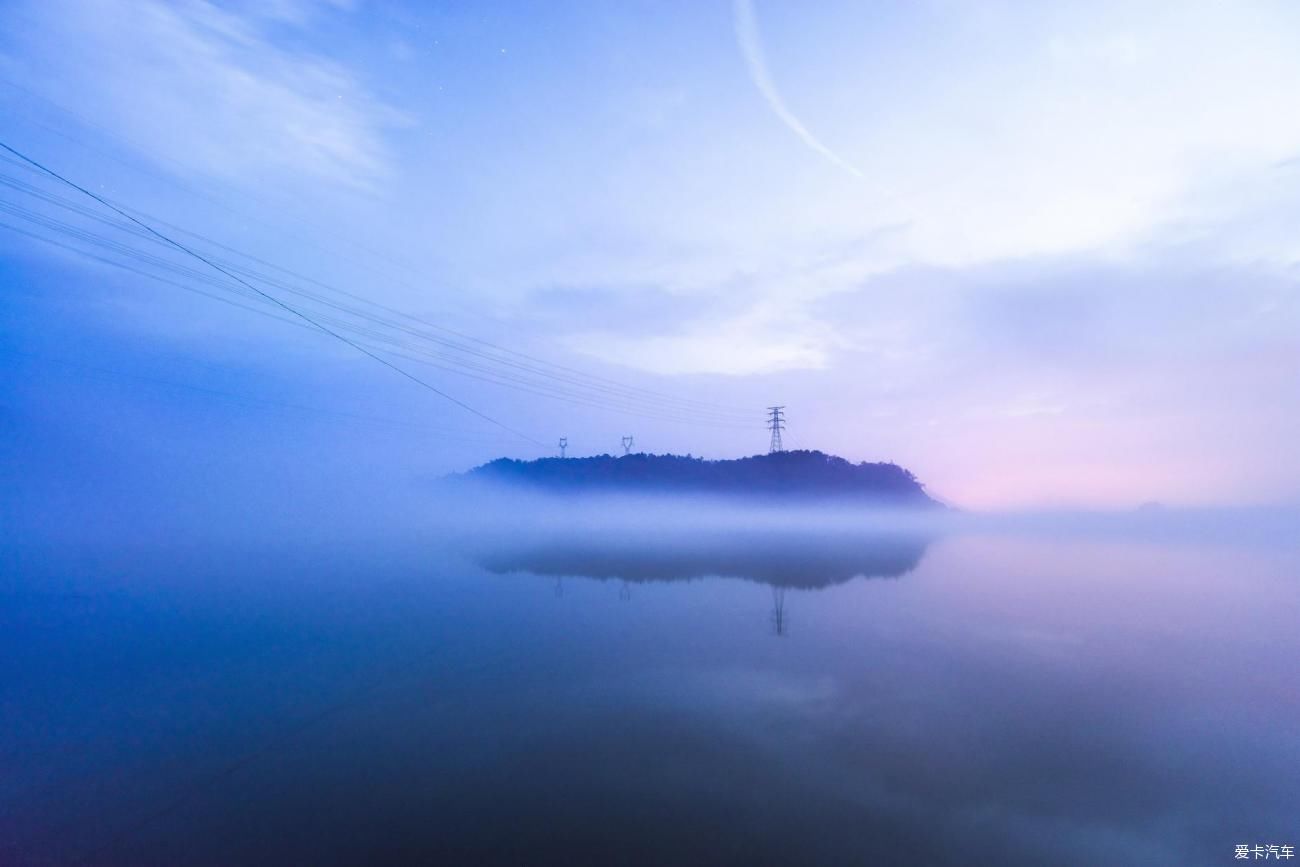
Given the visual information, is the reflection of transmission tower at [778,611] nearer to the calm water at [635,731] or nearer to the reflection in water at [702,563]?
the reflection in water at [702,563]

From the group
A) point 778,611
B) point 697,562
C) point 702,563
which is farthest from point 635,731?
point 697,562

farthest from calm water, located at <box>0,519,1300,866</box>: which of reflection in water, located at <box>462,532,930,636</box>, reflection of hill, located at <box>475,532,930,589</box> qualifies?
reflection of hill, located at <box>475,532,930,589</box>

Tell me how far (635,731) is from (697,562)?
2557 cm

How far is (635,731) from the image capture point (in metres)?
10.1

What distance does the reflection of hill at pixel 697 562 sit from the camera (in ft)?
95.9

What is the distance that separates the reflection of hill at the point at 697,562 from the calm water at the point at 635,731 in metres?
6.88

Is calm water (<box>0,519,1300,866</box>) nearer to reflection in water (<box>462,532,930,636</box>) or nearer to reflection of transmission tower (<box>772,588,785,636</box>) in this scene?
reflection of transmission tower (<box>772,588,785,636</box>)

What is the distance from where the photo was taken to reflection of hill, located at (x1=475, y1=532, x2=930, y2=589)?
1150 inches

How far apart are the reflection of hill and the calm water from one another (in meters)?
6.88

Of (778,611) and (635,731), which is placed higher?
(778,611)

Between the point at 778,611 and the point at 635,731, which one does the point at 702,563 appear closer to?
the point at 778,611

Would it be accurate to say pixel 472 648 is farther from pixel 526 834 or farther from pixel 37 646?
pixel 37 646

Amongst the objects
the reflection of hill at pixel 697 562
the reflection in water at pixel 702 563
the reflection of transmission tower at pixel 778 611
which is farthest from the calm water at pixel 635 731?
the reflection of hill at pixel 697 562

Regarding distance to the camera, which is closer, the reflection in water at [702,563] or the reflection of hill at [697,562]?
the reflection in water at [702,563]
